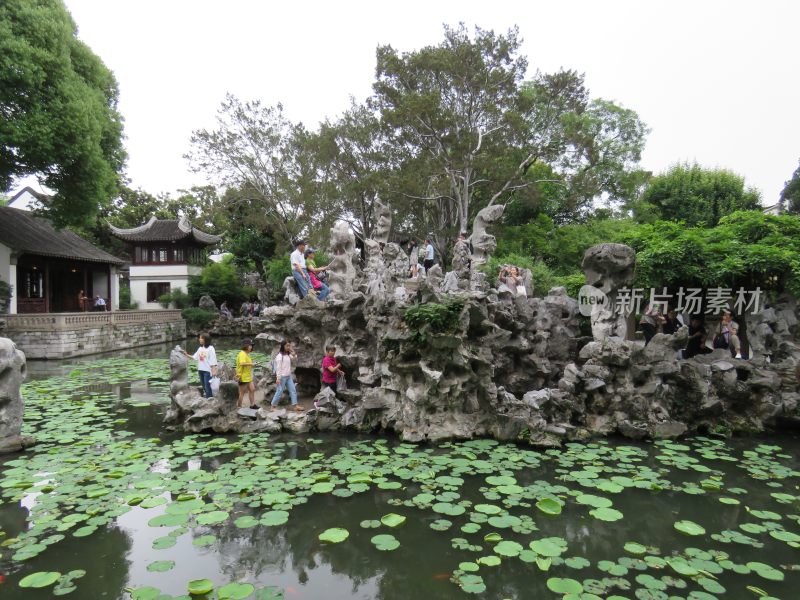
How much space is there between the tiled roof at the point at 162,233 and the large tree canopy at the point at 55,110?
431 inches

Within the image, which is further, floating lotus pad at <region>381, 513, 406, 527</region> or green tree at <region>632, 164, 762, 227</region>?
green tree at <region>632, 164, 762, 227</region>

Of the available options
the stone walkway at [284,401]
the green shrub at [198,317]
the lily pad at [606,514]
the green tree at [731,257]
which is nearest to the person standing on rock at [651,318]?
the green tree at [731,257]

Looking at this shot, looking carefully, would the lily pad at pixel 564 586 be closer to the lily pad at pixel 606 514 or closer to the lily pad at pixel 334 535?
the lily pad at pixel 606 514

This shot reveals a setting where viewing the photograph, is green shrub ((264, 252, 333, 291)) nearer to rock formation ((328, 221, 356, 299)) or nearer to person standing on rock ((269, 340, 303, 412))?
rock formation ((328, 221, 356, 299))

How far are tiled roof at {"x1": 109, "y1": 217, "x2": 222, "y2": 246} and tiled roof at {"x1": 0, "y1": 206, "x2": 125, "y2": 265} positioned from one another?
3980mm

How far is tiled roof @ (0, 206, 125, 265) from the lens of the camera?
2080cm

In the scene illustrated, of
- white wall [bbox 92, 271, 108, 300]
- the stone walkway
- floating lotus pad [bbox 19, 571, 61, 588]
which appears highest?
white wall [bbox 92, 271, 108, 300]

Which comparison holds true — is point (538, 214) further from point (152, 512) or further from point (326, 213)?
point (152, 512)

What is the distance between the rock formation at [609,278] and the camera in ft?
29.0

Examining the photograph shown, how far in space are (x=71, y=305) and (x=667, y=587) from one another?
29461 millimetres

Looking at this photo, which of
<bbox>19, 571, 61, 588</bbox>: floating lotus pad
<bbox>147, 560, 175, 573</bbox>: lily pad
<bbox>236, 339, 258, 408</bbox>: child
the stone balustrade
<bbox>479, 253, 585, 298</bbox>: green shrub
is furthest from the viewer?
the stone balustrade

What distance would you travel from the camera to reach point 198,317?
83.0 feet

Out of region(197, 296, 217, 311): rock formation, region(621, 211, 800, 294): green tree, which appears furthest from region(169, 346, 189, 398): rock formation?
region(197, 296, 217, 311): rock formation

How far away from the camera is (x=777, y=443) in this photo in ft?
23.8
